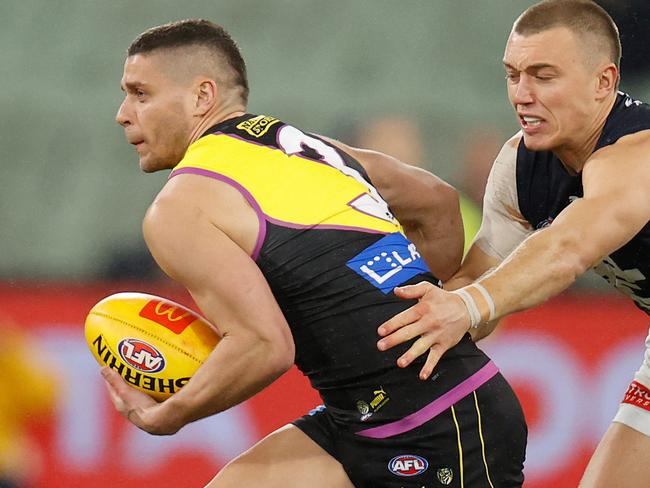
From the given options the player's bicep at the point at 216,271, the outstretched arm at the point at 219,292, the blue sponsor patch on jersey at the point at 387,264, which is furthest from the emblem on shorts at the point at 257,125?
the blue sponsor patch on jersey at the point at 387,264

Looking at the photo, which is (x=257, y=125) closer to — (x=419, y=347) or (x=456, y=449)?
(x=419, y=347)

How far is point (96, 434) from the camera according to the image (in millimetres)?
6086

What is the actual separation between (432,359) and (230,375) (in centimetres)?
59

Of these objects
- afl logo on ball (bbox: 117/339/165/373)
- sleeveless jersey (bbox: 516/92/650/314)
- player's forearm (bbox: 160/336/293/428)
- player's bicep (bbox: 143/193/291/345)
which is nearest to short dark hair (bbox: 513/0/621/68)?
sleeveless jersey (bbox: 516/92/650/314)

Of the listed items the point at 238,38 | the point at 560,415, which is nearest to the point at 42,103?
the point at 238,38

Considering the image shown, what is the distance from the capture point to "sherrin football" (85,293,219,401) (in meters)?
3.67

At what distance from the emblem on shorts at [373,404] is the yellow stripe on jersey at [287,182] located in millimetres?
503

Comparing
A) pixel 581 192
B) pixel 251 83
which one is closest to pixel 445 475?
pixel 581 192

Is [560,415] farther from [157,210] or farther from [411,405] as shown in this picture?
[157,210]

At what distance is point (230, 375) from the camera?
3.45 meters

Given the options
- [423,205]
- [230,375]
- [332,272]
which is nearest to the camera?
[230,375]

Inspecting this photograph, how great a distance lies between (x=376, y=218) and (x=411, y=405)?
59cm

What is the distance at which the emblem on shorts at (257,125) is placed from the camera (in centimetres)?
376

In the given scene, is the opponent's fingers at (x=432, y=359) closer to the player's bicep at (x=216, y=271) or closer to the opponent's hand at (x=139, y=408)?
the player's bicep at (x=216, y=271)
